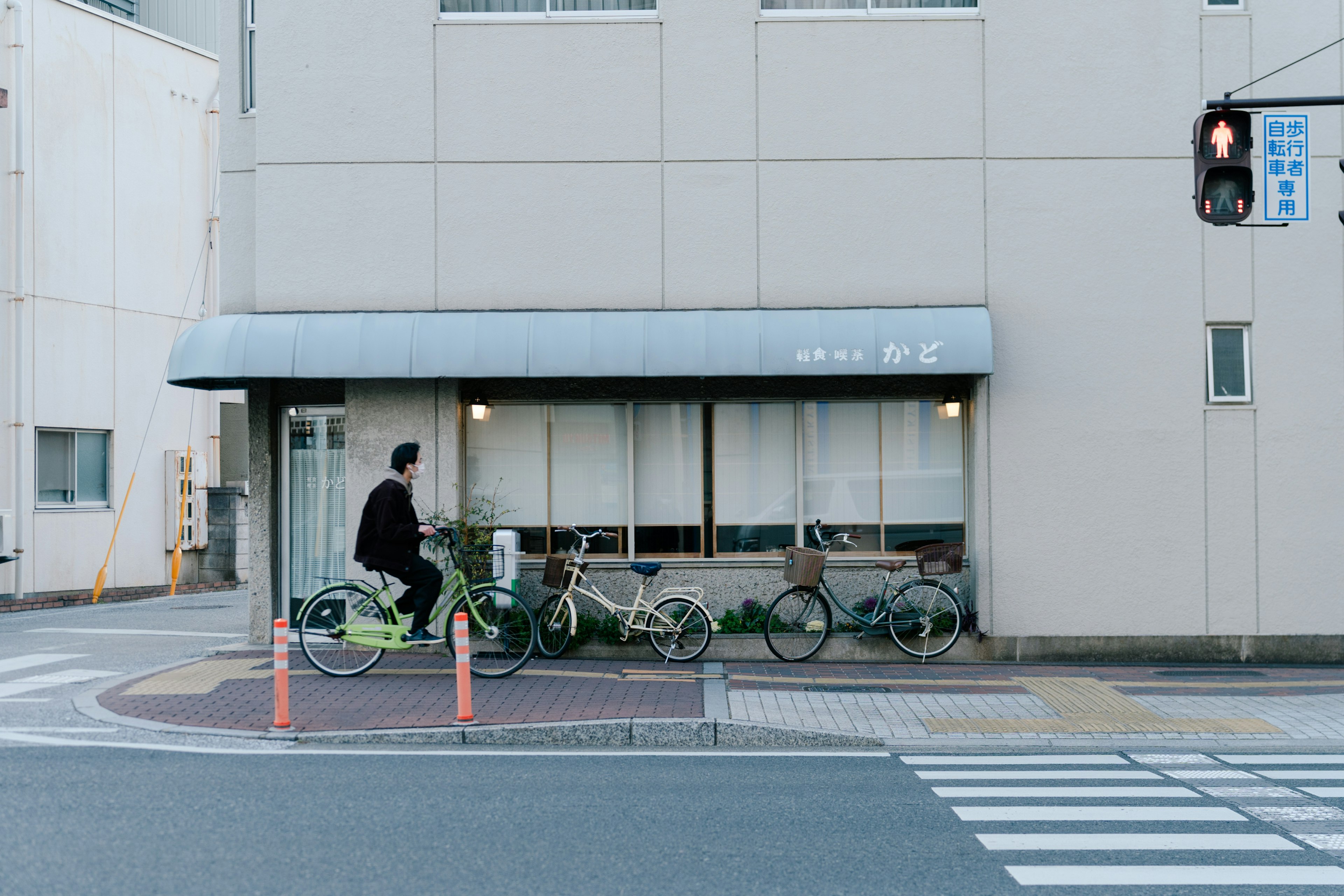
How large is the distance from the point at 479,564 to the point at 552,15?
596 cm

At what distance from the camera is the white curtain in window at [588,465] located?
12602 mm

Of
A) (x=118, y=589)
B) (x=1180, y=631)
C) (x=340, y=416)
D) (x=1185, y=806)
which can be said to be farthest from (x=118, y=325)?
(x=1185, y=806)

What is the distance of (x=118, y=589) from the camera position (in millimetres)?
20844

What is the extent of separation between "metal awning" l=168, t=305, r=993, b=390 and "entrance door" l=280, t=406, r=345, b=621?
1.34 meters

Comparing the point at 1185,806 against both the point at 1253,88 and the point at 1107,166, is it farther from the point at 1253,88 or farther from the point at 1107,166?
the point at 1253,88

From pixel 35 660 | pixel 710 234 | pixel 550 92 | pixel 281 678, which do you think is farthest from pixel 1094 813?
Answer: pixel 35 660

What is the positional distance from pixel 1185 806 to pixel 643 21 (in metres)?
9.15

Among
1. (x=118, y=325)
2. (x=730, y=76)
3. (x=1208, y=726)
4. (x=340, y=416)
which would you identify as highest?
(x=730, y=76)

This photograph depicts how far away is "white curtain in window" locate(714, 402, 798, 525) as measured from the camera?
12562mm

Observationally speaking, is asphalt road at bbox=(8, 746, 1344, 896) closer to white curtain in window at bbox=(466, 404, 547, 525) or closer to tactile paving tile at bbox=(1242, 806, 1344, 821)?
tactile paving tile at bbox=(1242, 806, 1344, 821)

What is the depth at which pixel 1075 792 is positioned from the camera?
285 inches

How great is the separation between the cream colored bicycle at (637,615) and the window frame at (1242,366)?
19.1 feet

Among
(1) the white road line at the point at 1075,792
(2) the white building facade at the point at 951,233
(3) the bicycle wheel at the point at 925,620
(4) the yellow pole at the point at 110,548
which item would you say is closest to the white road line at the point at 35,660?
(2) the white building facade at the point at 951,233

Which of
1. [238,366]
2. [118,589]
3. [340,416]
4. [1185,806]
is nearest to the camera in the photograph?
[1185,806]
